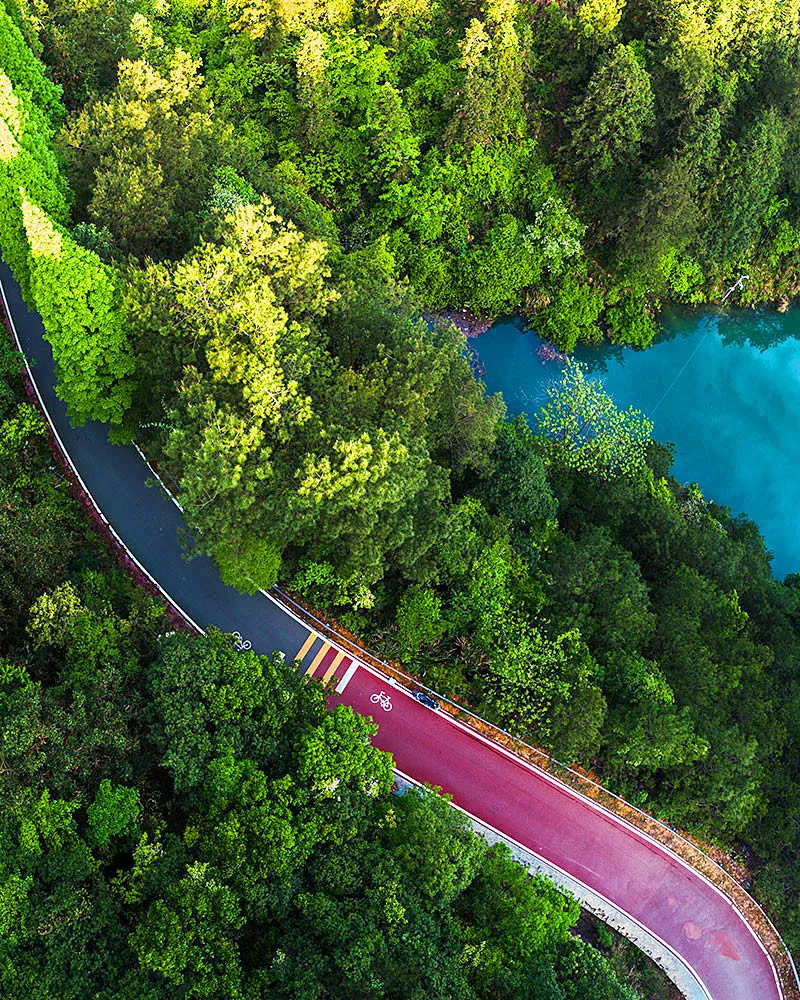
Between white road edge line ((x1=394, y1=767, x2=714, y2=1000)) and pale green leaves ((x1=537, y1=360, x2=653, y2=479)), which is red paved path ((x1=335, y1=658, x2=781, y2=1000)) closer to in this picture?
white road edge line ((x1=394, y1=767, x2=714, y2=1000))

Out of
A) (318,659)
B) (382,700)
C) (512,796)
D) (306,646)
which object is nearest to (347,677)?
(318,659)

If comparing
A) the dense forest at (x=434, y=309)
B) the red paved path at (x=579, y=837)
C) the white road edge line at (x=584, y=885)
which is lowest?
the white road edge line at (x=584, y=885)

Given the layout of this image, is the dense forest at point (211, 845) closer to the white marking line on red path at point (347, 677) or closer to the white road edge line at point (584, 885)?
the white road edge line at point (584, 885)

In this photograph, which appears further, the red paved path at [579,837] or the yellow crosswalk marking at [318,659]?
the yellow crosswalk marking at [318,659]

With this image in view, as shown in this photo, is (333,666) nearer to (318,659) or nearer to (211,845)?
(318,659)

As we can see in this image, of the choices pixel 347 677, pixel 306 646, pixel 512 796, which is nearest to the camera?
pixel 512 796

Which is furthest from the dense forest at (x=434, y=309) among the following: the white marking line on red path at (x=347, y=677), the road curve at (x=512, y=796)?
the road curve at (x=512, y=796)

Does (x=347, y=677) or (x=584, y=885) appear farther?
(x=347, y=677)
